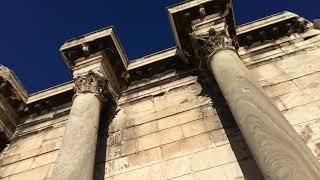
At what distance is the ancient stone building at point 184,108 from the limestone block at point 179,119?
0.02 meters

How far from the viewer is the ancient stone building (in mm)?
6254

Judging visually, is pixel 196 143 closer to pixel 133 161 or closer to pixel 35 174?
pixel 133 161

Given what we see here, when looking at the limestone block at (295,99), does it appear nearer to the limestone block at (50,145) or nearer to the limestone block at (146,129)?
the limestone block at (146,129)

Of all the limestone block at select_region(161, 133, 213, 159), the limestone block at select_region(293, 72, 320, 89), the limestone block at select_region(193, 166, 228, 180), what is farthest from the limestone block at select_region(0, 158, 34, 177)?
the limestone block at select_region(293, 72, 320, 89)

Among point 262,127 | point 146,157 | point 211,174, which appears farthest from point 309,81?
point 146,157

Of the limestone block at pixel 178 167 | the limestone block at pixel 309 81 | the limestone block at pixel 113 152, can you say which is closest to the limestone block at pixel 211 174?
the limestone block at pixel 178 167

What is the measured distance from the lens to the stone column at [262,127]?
4.85 m

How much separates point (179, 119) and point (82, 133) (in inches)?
81.1

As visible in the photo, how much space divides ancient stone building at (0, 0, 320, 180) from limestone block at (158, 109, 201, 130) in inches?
0.9

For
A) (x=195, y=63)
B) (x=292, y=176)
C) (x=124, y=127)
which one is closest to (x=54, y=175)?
(x=124, y=127)

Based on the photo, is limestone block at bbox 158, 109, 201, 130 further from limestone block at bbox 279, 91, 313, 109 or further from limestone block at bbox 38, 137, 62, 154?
limestone block at bbox 38, 137, 62, 154

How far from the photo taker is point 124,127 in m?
8.40

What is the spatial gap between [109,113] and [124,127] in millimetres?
708

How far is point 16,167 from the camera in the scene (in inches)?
329
